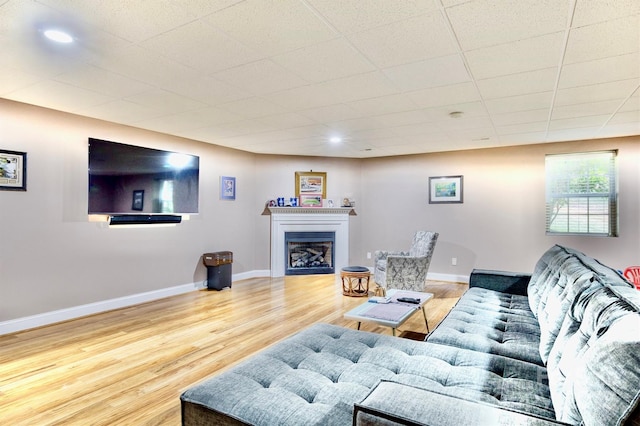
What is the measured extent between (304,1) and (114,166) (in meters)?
3.46

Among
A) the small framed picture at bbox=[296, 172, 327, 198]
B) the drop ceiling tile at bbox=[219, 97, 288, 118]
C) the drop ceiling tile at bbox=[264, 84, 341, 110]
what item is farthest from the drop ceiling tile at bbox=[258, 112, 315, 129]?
the small framed picture at bbox=[296, 172, 327, 198]

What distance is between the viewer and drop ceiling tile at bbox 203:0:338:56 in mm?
→ 1876

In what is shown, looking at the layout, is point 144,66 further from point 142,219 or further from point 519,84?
point 519,84

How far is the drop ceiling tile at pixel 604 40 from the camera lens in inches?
79.5

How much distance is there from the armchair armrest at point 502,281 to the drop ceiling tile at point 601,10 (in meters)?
2.15

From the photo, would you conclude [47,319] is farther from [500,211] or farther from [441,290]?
[500,211]

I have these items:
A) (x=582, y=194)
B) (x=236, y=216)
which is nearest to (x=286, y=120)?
(x=236, y=216)

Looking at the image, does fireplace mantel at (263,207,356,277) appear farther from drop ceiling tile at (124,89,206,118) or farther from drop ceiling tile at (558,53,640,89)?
drop ceiling tile at (558,53,640,89)

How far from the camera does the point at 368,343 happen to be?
208 cm

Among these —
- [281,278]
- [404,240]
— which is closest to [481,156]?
[404,240]

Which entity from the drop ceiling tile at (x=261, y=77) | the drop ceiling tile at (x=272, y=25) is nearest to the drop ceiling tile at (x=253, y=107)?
the drop ceiling tile at (x=261, y=77)

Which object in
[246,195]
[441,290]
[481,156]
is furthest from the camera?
[246,195]

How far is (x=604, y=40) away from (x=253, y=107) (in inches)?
111

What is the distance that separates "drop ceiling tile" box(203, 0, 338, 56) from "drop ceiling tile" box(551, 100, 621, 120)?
2797mm
